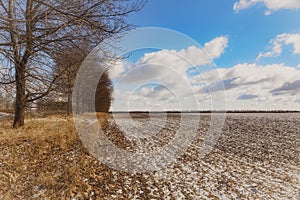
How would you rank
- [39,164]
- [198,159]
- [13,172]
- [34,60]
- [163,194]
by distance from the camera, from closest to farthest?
[163,194] < [13,172] < [39,164] < [34,60] < [198,159]

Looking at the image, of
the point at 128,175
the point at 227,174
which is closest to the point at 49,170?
the point at 128,175

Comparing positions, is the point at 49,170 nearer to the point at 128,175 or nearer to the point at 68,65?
the point at 128,175

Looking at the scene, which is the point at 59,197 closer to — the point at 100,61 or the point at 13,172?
the point at 13,172

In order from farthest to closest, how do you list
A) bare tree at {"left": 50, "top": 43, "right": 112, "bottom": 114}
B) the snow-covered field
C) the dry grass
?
1. bare tree at {"left": 50, "top": 43, "right": 112, "bottom": 114}
2. the snow-covered field
3. the dry grass

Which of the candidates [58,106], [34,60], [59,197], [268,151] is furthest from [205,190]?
[58,106]

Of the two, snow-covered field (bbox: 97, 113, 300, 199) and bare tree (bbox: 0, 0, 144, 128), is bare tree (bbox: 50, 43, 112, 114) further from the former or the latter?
snow-covered field (bbox: 97, 113, 300, 199)

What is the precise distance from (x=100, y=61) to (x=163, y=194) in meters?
4.43

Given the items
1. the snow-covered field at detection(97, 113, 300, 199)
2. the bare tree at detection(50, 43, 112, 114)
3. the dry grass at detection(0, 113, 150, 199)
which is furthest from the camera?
the bare tree at detection(50, 43, 112, 114)

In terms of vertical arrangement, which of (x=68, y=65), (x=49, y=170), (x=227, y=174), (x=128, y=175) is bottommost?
(x=227, y=174)

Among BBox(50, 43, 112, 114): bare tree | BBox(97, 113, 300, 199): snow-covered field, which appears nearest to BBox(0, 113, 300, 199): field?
BBox(97, 113, 300, 199): snow-covered field

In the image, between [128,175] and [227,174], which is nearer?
[128,175]

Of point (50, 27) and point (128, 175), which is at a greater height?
point (50, 27)

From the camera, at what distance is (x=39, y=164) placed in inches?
255

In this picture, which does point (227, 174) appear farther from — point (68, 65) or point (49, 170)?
point (68, 65)
